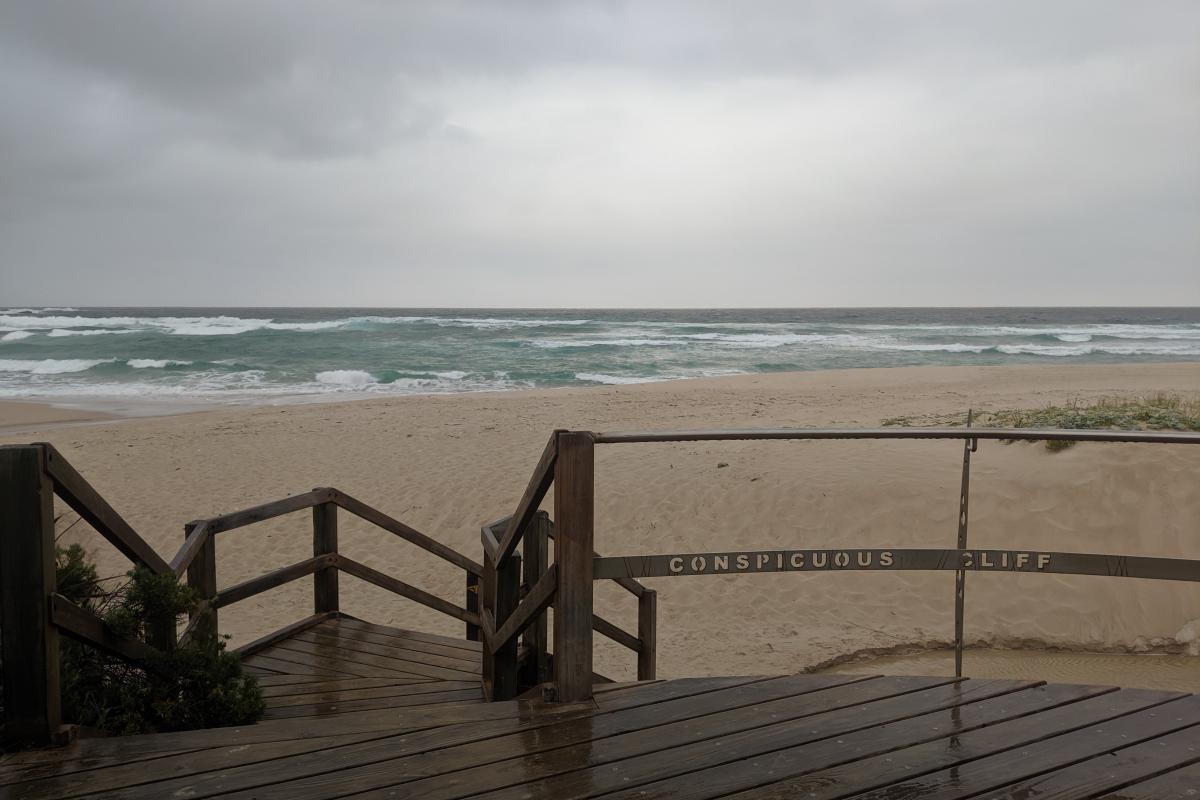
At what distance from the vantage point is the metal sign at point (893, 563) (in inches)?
124

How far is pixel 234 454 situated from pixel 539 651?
11.7m

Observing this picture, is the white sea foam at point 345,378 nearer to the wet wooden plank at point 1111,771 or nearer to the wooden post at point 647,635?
the wooden post at point 647,635

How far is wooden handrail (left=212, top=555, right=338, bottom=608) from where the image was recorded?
167 inches

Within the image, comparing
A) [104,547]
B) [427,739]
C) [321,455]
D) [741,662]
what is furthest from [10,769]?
[321,455]

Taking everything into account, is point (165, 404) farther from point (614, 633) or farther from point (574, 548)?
point (574, 548)

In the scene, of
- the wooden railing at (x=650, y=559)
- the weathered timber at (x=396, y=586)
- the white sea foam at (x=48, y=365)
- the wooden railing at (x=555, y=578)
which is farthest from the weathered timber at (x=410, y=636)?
the white sea foam at (x=48, y=365)

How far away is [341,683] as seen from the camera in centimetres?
407

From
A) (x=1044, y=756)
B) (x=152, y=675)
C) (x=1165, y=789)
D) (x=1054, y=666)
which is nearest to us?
(x=1165, y=789)

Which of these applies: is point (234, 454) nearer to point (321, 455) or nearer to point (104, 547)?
point (321, 455)

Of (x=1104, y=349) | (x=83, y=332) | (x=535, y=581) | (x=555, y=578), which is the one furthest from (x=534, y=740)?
(x=83, y=332)

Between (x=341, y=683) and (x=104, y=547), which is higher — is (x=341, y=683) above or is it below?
above

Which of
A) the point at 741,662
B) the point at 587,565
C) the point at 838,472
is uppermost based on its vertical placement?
the point at 587,565

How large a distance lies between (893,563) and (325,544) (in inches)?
138

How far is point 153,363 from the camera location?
114 feet
